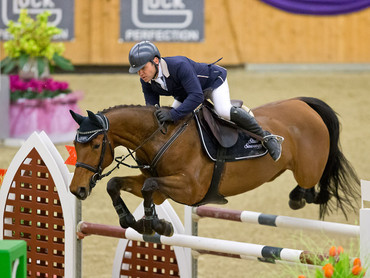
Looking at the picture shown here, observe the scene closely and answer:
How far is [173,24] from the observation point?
1264 cm

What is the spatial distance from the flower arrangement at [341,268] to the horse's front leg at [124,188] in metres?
1.40

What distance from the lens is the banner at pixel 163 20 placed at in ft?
41.3

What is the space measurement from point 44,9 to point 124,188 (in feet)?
29.8

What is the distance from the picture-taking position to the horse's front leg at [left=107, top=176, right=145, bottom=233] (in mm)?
3969

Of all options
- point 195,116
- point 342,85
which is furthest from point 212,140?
point 342,85

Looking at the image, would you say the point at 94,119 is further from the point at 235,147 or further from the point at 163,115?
the point at 235,147

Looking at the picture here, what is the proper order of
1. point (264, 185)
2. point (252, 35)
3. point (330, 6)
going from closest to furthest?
point (264, 185) → point (330, 6) → point (252, 35)

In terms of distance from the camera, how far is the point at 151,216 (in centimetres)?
391

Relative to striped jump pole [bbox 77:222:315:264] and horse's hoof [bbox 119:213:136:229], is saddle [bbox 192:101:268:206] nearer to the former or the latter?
striped jump pole [bbox 77:222:315:264]

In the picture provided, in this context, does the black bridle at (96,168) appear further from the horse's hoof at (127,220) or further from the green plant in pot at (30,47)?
the green plant in pot at (30,47)

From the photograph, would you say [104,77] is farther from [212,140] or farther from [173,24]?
[212,140]

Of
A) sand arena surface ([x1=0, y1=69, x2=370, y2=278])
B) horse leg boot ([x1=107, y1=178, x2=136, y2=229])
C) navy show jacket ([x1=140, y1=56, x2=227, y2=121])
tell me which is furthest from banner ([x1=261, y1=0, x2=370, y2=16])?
horse leg boot ([x1=107, y1=178, x2=136, y2=229])

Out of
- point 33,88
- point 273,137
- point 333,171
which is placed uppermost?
point 273,137

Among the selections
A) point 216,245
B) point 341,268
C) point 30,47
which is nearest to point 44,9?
point 30,47
